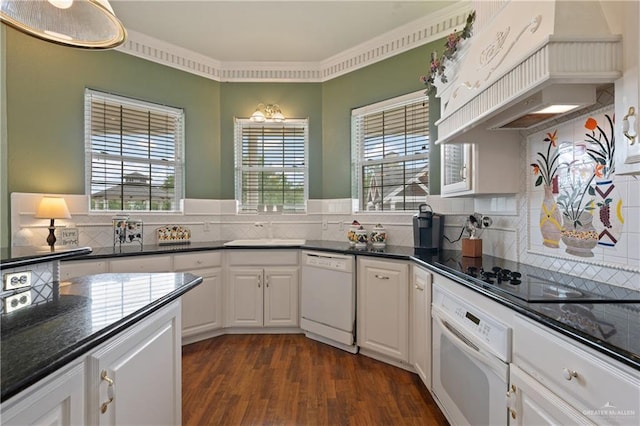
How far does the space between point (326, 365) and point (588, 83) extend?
2490mm

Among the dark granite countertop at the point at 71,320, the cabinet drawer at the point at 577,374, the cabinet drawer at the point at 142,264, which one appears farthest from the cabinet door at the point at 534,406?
the cabinet drawer at the point at 142,264

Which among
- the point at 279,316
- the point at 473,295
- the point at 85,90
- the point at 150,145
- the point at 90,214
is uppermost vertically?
the point at 85,90

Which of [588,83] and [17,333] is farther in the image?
[588,83]

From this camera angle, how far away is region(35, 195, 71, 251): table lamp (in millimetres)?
2582

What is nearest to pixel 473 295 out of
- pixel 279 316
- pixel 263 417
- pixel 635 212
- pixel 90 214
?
pixel 635 212

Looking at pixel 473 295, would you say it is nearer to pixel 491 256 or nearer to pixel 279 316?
pixel 491 256

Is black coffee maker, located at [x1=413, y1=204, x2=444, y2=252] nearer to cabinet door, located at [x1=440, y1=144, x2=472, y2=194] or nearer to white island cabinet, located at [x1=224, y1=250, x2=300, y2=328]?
cabinet door, located at [x1=440, y1=144, x2=472, y2=194]

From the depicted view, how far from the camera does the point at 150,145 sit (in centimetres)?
350

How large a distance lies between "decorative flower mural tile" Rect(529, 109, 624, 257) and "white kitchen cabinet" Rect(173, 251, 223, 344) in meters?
2.77

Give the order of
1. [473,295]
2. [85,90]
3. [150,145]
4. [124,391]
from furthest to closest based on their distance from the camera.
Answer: [150,145], [85,90], [473,295], [124,391]

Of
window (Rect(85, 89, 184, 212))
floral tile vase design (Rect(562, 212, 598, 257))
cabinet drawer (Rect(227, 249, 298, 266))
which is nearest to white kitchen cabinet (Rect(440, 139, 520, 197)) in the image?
floral tile vase design (Rect(562, 212, 598, 257))

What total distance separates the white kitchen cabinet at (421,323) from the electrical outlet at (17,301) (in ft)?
6.75

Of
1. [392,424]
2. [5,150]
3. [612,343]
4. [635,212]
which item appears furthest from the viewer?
[5,150]

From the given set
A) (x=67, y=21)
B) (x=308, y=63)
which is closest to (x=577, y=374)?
(x=67, y=21)
